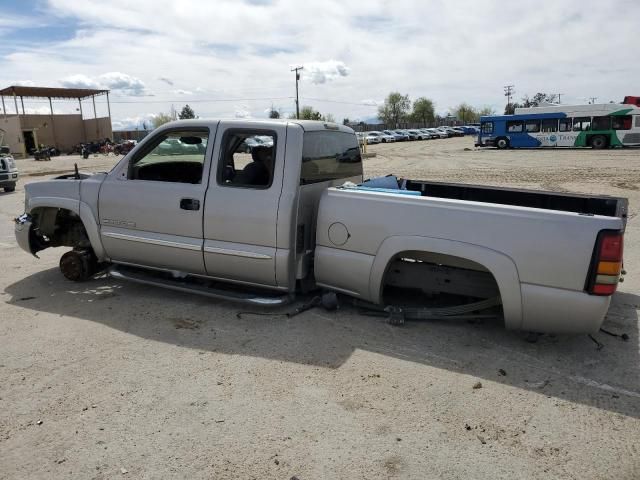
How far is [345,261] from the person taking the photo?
175 inches

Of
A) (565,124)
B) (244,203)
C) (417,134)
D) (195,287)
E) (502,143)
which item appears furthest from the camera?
(417,134)

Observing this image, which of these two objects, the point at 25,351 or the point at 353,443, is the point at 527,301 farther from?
the point at 25,351

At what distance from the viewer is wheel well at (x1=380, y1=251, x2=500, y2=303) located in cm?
418

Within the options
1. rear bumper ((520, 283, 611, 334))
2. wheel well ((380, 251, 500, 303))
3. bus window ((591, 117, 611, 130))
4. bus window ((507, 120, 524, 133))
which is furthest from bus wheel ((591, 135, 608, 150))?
rear bumper ((520, 283, 611, 334))

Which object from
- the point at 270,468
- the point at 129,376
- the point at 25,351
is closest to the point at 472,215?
the point at 270,468

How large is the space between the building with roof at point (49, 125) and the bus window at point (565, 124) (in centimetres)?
4431

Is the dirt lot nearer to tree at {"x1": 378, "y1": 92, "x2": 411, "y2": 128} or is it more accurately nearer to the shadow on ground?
the shadow on ground

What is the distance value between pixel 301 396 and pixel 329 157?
2560 millimetres

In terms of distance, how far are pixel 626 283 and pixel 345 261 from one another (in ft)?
11.2

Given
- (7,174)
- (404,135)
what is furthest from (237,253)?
(404,135)

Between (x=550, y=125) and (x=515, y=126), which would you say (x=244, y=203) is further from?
(x=515, y=126)

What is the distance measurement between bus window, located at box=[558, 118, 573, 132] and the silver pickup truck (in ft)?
109

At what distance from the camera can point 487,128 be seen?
3856cm

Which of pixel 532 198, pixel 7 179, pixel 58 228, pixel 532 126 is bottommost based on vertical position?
pixel 7 179
